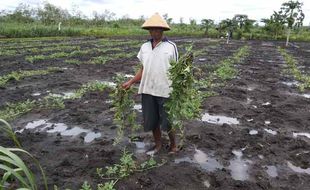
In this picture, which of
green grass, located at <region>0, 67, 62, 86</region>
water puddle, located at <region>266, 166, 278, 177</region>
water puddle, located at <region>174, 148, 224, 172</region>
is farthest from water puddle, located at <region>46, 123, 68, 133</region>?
Result: green grass, located at <region>0, 67, 62, 86</region>

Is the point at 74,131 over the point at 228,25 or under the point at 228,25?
under

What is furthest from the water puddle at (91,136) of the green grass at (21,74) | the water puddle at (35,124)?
the green grass at (21,74)

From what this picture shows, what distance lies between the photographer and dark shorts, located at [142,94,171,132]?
4902 mm

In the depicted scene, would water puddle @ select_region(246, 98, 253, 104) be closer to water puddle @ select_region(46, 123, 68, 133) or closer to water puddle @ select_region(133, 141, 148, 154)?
water puddle @ select_region(133, 141, 148, 154)

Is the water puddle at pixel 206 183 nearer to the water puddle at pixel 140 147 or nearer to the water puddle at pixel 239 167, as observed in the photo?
the water puddle at pixel 239 167

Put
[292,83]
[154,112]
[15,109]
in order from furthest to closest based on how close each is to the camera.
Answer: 1. [292,83]
2. [15,109]
3. [154,112]

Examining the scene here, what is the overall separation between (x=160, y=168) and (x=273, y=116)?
3627 millimetres

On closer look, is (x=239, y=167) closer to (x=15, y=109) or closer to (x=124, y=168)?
(x=124, y=168)

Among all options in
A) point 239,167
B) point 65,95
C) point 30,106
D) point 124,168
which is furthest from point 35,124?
point 239,167

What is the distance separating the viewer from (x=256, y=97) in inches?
355

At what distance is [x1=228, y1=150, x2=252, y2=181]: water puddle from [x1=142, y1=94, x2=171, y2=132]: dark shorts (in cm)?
101

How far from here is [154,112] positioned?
5020 mm

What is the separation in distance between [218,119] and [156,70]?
108 inches

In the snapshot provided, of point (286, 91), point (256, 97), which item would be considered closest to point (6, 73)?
point (256, 97)
